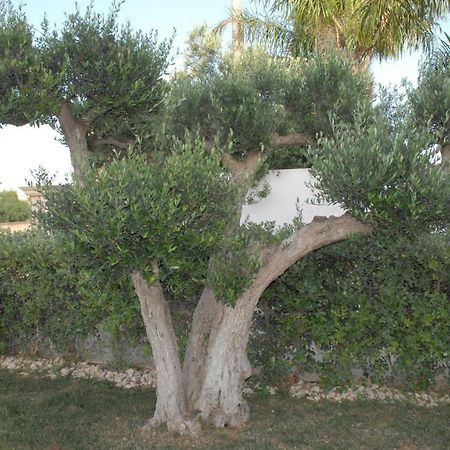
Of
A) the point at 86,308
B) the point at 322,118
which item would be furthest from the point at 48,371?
the point at 322,118

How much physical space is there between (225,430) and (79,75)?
352 centimetres

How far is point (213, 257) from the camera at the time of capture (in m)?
5.12

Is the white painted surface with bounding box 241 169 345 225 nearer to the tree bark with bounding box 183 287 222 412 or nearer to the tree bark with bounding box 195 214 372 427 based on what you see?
the tree bark with bounding box 183 287 222 412

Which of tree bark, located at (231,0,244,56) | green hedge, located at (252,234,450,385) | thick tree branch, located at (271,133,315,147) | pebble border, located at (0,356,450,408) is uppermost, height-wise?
tree bark, located at (231,0,244,56)

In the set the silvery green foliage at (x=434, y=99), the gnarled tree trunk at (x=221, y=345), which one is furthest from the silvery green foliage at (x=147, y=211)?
the silvery green foliage at (x=434, y=99)

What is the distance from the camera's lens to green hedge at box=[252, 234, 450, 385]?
6062mm

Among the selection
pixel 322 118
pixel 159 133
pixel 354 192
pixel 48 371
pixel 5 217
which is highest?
pixel 5 217

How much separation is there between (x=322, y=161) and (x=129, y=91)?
191cm

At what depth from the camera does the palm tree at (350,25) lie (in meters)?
11.0

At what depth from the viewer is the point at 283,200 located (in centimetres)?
937

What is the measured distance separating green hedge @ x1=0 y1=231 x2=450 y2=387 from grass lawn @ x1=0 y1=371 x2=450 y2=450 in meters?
0.45

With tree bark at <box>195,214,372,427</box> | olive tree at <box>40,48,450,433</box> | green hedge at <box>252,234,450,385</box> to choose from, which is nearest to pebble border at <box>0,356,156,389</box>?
olive tree at <box>40,48,450,433</box>

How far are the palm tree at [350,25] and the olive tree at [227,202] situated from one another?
4.16 m

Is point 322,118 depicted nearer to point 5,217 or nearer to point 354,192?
point 354,192
